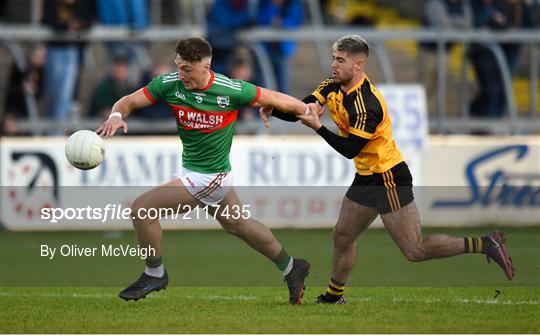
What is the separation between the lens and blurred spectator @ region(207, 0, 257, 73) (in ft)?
56.3

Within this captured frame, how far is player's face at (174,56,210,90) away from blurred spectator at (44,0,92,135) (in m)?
7.72

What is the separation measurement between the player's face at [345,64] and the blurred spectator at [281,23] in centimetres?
774

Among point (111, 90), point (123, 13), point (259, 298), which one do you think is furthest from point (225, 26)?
point (259, 298)

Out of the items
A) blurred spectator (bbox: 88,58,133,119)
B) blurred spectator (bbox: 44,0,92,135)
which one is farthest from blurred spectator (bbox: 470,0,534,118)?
blurred spectator (bbox: 44,0,92,135)

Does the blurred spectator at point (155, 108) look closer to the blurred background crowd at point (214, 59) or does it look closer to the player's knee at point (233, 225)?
the blurred background crowd at point (214, 59)

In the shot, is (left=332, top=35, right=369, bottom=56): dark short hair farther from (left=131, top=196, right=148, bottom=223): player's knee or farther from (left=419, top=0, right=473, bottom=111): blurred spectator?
(left=419, top=0, right=473, bottom=111): blurred spectator

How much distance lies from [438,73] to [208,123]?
855 cm

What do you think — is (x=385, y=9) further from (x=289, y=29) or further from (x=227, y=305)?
(x=227, y=305)

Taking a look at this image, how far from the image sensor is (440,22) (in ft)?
59.6

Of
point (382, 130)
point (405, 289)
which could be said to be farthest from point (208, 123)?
point (405, 289)

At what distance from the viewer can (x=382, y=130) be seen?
9742 millimetres

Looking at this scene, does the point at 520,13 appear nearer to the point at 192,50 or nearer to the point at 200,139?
the point at 200,139

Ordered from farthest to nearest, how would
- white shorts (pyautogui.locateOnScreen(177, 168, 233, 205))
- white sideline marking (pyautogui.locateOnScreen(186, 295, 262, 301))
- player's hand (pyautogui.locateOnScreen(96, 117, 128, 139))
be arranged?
white sideline marking (pyautogui.locateOnScreen(186, 295, 262, 301)) → white shorts (pyautogui.locateOnScreen(177, 168, 233, 205)) → player's hand (pyautogui.locateOnScreen(96, 117, 128, 139))

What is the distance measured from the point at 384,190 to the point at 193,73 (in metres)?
1.84
